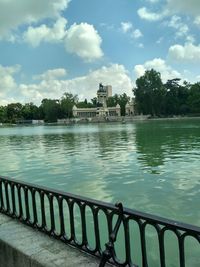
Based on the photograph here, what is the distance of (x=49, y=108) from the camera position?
178 m

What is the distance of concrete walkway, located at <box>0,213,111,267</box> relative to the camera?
383cm

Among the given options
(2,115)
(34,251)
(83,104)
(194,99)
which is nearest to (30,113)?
(2,115)

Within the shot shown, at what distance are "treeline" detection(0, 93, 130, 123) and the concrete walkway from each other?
542ft

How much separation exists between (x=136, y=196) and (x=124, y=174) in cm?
408

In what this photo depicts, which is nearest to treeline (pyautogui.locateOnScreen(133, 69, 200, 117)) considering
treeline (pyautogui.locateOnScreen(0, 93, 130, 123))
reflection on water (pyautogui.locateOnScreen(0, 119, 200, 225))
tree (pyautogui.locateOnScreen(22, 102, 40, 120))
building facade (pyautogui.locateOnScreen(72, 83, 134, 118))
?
building facade (pyautogui.locateOnScreen(72, 83, 134, 118))

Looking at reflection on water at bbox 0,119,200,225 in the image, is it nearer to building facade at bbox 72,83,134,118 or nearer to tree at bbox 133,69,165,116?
tree at bbox 133,69,165,116

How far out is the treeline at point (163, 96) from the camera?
139 meters

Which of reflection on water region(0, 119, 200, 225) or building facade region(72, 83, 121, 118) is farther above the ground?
building facade region(72, 83, 121, 118)

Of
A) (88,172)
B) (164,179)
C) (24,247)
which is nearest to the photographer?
(24,247)

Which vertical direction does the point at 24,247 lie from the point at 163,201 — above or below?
above

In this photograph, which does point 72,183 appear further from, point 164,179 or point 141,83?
point 141,83

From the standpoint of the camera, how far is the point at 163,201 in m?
10.5

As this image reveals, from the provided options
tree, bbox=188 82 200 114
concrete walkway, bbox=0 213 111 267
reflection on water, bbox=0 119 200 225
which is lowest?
reflection on water, bbox=0 119 200 225

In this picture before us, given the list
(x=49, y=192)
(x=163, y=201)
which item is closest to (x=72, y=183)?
(x=163, y=201)
